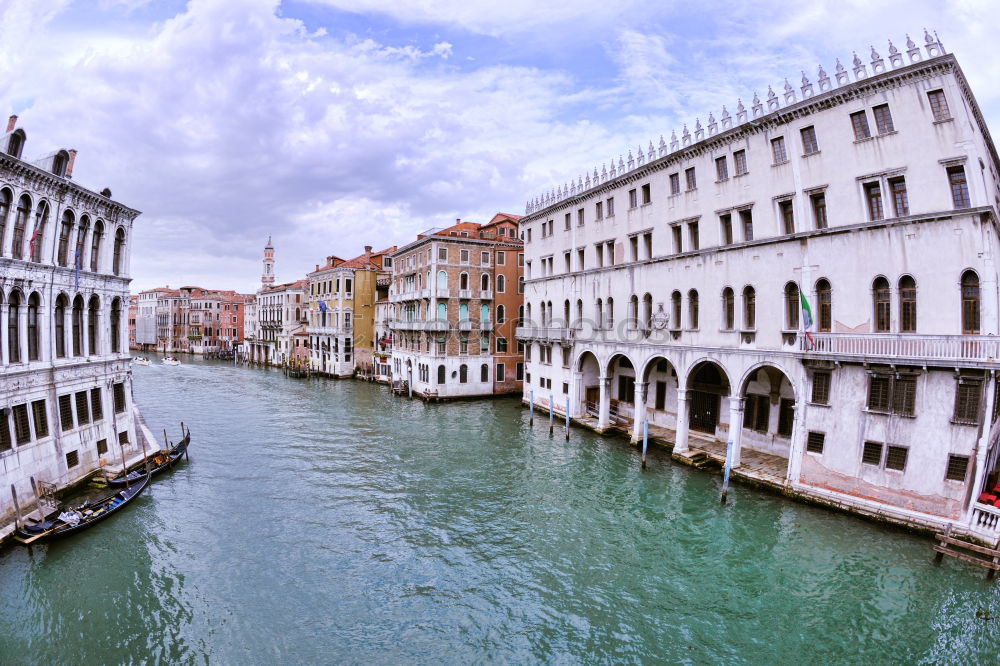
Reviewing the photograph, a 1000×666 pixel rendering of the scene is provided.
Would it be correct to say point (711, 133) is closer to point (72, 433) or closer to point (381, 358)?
point (72, 433)

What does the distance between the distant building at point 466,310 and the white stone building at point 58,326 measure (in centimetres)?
2028

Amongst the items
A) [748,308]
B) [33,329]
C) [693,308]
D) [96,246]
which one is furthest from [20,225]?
[748,308]

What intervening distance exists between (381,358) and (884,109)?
43.0m

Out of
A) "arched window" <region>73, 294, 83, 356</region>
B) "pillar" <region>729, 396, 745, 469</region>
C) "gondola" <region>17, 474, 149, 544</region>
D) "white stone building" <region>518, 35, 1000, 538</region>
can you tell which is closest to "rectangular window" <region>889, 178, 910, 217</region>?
"white stone building" <region>518, 35, 1000, 538</region>

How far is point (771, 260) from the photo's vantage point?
17719mm

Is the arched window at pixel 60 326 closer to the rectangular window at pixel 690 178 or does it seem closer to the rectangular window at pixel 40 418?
the rectangular window at pixel 40 418

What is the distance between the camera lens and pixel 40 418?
15094 mm

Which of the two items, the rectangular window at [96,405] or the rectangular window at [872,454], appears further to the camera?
the rectangular window at [96,405]

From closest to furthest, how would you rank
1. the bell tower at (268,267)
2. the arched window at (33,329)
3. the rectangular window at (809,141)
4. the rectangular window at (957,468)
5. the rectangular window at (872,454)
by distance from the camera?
the rectangular window at (957,468), the rectangular window at (872,454), the arched window at (33,329), the rectangular window at (809,141), the bell tower at (268,267)

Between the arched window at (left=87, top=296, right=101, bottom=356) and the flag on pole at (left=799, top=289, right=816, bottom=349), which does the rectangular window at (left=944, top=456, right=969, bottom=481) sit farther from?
the arched window at (left=87, top=296, right=101, bottom=356)

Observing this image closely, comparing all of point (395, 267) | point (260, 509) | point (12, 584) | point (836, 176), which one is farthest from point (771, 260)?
point (395, 267)

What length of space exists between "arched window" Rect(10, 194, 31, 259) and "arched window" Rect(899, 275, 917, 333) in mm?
Answer: 24693

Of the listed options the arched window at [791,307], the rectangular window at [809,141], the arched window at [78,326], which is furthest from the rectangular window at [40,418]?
the rectangular window at [809,141]

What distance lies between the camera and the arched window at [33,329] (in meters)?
15.1
